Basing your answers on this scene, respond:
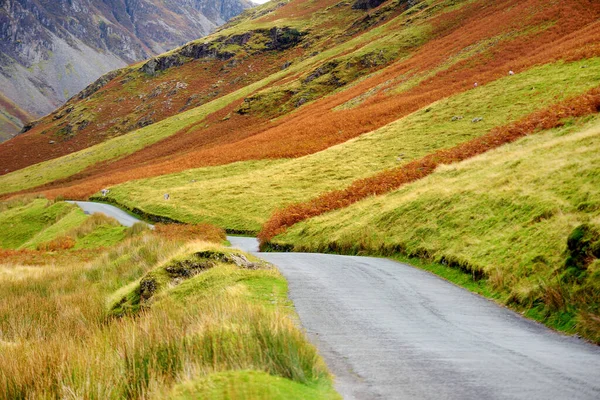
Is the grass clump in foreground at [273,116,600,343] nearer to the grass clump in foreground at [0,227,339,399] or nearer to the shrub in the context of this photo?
the grass clump in foreground at [0,227,339,399]

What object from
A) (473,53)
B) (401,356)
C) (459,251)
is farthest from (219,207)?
(473,53)

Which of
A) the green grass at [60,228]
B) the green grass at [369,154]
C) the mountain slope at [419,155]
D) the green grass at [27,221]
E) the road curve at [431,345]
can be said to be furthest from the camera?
the green grass at [27,221]

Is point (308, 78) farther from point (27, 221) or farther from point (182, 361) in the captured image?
point (182, 361)

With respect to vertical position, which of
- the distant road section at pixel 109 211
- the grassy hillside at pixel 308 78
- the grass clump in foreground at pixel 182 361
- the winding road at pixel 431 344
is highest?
the grassy hillside at pixel 308 78

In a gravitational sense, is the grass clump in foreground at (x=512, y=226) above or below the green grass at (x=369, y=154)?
below

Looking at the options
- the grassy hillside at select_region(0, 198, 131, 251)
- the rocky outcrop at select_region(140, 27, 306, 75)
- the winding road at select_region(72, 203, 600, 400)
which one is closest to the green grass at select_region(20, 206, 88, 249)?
the grassy hillside at select_region(0, 198, 131, 251)

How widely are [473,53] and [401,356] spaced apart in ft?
169

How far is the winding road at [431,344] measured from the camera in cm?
584

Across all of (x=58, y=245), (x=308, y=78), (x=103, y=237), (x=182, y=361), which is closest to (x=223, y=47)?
(x=308, y=78)

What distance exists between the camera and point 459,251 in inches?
600

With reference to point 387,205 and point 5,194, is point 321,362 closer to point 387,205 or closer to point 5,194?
point 387,205

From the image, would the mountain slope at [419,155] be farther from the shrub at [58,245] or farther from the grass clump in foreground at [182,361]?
the shrub at [58,245]

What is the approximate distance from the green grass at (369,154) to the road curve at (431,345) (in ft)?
68.9

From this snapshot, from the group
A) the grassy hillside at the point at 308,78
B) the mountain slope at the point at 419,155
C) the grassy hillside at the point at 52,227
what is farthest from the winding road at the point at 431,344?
the grassy hillside at the point at 308,78
